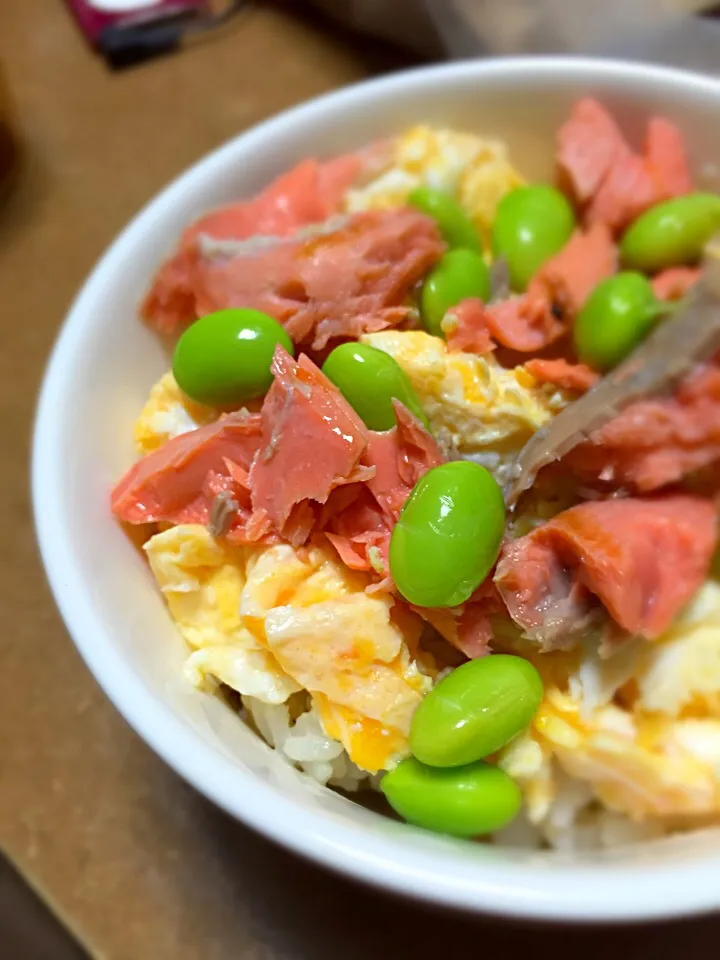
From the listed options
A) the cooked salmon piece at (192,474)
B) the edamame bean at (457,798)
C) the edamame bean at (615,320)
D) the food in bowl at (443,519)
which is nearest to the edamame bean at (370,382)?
the food in bowl at (443,519)

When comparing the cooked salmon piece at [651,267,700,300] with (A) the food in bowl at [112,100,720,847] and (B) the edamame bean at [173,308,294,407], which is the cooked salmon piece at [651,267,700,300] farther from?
(B) the edamame bean at [173,308,294,407]

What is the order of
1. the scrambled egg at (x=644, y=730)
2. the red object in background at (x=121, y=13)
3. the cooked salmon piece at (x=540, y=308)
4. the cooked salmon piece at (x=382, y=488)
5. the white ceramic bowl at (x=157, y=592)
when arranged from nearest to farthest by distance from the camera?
the white ceramic bowl at (x=157, y=592) → the scrambled egg at (x=644, y=730) → the cooked salmon piece at (x=382, y=488) → the cooked salmon piece at (x=540, y=308) → the red object in background at (x=121, y=13)

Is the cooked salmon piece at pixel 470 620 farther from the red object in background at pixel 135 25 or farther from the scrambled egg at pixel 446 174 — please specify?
the red object in background at pixel 135 25

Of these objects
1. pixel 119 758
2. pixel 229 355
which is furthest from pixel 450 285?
pixel 119 758

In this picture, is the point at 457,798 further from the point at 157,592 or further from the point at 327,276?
the point at 327,276

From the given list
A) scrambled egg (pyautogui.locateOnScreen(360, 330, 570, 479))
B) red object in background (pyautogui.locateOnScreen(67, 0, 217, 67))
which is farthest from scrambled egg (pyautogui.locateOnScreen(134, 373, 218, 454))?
red object in background (pyautogui.locateOnScreen(67, 0, 217, 67))

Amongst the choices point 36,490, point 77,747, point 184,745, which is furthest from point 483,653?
point 77,747
